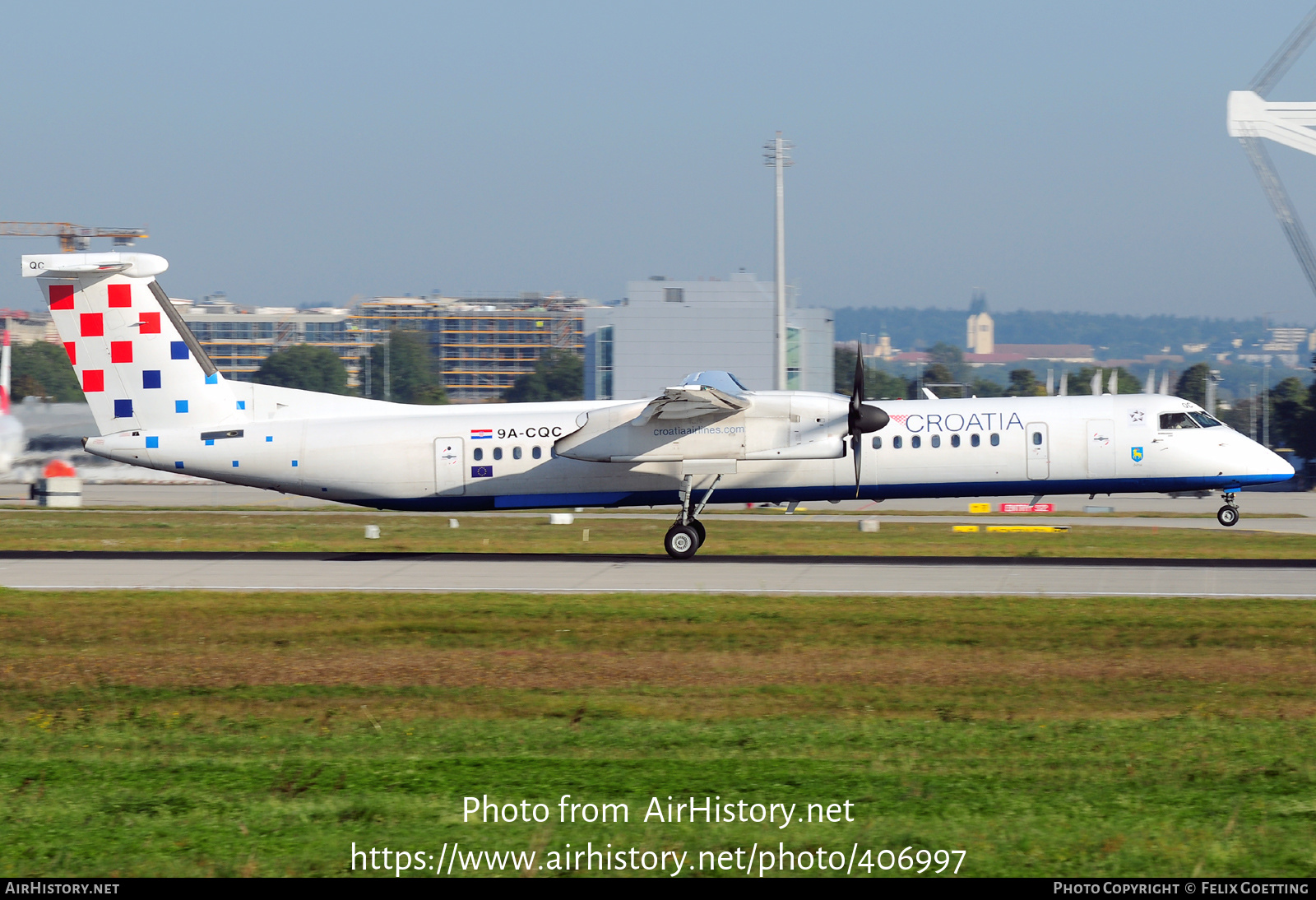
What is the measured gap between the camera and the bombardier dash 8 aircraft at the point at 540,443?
2477 cm

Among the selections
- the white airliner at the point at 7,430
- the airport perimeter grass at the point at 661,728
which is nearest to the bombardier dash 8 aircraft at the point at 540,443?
the airport perimeter grass at the point at 661,728

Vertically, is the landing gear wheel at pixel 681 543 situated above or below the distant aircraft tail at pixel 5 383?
below

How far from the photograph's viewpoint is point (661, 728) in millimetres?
11719

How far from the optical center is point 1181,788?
9414mm

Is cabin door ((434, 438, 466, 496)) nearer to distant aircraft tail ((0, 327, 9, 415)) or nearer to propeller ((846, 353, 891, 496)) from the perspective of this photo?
propeller ((846, 353, 891, 496))

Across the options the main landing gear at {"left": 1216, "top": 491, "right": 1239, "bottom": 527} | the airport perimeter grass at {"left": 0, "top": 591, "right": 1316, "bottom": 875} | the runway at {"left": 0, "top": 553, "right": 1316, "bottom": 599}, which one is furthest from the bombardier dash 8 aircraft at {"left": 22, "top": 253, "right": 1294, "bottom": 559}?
the airport perimeter grass at {"left": 0, "top": 591, "right": 1316, "bottom": 875}

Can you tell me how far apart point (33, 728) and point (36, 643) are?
16.7 feet

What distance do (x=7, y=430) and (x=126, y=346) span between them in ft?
113

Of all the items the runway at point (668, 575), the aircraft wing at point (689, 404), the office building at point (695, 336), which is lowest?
the runway at point (668, 575)

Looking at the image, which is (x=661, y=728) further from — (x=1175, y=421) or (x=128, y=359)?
(x=1175, y=421)

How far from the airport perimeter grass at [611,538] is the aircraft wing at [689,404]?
17.4 ft

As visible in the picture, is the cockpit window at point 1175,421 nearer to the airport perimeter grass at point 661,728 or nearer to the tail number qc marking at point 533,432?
the airport perimeter grass at point 661,728

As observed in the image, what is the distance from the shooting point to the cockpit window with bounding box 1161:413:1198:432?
1025 inches

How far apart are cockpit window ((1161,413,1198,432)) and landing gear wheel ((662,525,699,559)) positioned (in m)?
10.3
